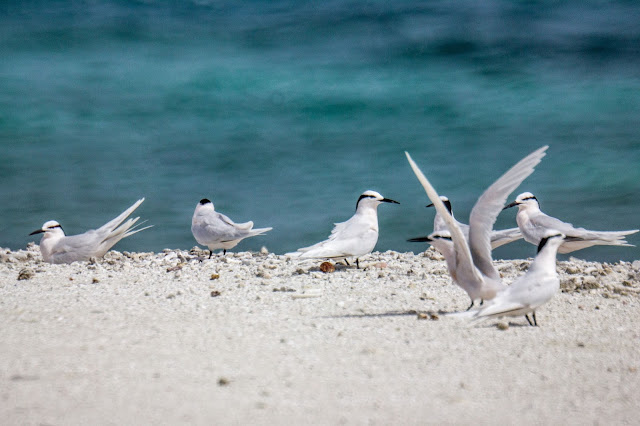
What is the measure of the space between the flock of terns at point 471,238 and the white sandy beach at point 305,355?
0.87ft

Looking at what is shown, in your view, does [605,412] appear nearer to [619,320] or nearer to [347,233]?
[619,320]

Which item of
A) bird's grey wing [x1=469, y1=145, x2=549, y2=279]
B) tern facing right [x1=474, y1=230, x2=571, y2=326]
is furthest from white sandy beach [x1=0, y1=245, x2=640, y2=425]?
bird's grey wing [x1=469, y1=145, x2=549, y2=279]

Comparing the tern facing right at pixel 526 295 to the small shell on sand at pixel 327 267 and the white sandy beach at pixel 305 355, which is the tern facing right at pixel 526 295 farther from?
the small shell on sand at pixel 327 267

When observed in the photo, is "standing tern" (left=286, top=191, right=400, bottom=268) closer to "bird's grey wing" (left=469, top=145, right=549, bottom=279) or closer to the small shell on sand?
the small shell on sand

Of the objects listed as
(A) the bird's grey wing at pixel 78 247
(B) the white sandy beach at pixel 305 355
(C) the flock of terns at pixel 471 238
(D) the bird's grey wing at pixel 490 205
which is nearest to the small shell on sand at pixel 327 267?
(C) the flock of terns at pixel 471 238

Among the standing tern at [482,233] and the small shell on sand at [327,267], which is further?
the small shell on sand at [327,267]

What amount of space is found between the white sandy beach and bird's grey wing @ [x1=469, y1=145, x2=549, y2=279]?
0.46 m

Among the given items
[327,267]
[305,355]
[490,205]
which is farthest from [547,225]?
[305,355]

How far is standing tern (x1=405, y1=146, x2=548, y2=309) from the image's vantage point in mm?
3803

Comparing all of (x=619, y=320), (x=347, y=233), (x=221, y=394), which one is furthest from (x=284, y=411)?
(x=347, y=233)

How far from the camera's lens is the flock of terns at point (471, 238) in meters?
3.86

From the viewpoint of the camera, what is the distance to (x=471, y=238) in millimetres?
4156

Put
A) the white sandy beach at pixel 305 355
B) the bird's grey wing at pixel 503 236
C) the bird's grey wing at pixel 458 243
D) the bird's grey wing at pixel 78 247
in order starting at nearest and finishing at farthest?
the white sandy beach at pixel 305 355
the bird's grey wing at pixel 458 243
the bird's grey wing at pixel 503 236
the bird's grey wing at pixel 78 247

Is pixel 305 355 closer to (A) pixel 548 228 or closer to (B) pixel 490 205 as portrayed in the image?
(B) pixel 490 205
